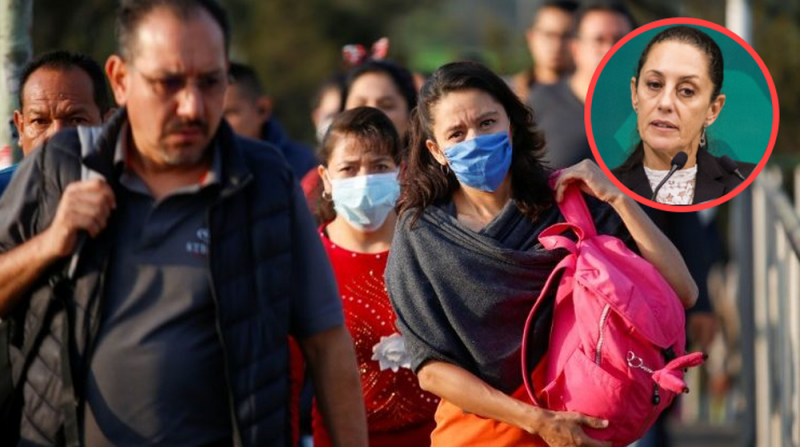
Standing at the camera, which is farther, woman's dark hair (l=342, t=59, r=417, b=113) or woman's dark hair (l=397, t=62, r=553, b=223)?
woman's dark hair (l=342, t=59, r=417, b=113)

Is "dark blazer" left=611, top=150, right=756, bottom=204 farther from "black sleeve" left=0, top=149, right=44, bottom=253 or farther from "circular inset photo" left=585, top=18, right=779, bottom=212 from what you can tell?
"black sleeve" left=0, top=149, right=44, bottom=253

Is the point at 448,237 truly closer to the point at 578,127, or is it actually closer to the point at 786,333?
the point at 578,127

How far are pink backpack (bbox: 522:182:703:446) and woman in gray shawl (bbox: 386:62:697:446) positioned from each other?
8 centimetres

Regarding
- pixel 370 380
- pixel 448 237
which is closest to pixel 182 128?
pixel 448 237

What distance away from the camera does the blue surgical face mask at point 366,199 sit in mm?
6254

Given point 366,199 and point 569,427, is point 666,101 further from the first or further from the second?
point 366,199

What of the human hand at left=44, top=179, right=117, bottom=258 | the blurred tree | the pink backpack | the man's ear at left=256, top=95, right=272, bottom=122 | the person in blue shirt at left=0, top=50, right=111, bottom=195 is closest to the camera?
the human hand at left=44, top=179, right=117, bottom=258

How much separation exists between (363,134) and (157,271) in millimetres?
2190

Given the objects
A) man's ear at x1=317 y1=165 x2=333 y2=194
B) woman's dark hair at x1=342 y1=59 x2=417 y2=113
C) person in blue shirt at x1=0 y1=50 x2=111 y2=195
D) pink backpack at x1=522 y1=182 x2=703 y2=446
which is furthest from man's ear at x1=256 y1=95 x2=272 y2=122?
pink backpack at x1=522 y1=182 x2=703 y2=446

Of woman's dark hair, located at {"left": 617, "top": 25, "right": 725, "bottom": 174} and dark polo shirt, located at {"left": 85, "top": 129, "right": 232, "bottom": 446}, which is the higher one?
woman's dark hair, located at {"left": 617, "top": 25, "right": 725, "bottom": 174}

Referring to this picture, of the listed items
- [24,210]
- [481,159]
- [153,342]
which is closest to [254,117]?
[481,159]

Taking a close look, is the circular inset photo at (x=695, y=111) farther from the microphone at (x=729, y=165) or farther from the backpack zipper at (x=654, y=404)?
the backpack zipper at (x=654, y=404)

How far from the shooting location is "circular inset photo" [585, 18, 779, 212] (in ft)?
15.9

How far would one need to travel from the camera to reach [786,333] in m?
A: 8.60
